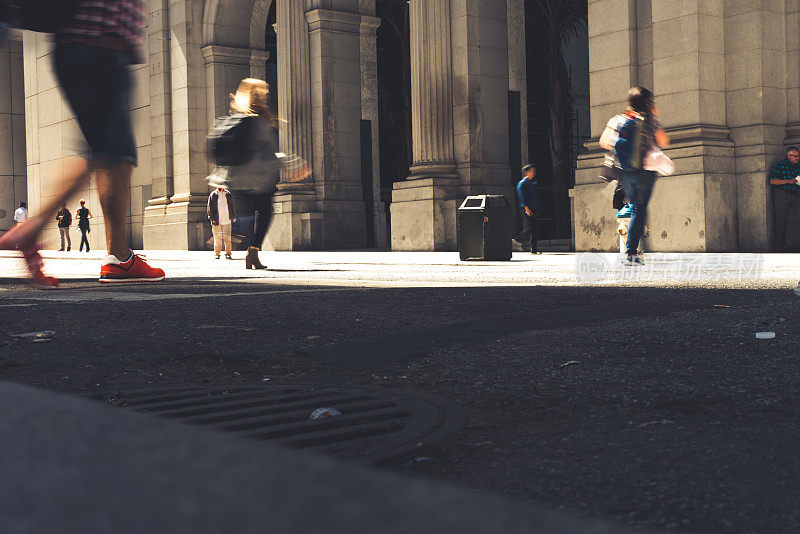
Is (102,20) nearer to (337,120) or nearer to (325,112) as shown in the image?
(325,112)

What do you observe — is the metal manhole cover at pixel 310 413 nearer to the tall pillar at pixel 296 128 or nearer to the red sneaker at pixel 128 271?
the red sneaker at pixel 128 271

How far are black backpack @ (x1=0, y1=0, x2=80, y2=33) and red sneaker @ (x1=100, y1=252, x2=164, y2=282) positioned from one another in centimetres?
209

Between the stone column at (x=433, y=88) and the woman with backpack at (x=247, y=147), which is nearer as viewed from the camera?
the woman with backpack at (x=247, y=147)

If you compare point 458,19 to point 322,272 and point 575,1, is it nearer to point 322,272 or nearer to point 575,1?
point 575,1

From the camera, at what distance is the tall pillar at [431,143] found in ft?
65.0

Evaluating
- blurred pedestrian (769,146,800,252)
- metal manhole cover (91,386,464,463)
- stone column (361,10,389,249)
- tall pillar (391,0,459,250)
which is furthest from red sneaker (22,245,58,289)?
stone column (361,10,389,249)

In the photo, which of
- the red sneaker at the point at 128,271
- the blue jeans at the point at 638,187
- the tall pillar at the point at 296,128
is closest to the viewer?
→ the red sneaker at the point at 128,271

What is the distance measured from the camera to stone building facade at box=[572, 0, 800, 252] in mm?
15078

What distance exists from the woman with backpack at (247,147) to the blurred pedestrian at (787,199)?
8.23 metres

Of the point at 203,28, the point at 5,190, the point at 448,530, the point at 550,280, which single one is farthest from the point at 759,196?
the point at 5,190

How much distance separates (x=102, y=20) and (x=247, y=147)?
5470 mm

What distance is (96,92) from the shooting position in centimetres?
514

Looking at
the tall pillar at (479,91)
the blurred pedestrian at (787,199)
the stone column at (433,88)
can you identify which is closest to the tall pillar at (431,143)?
the stone column at (433,88)

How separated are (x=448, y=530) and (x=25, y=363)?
126 inches
